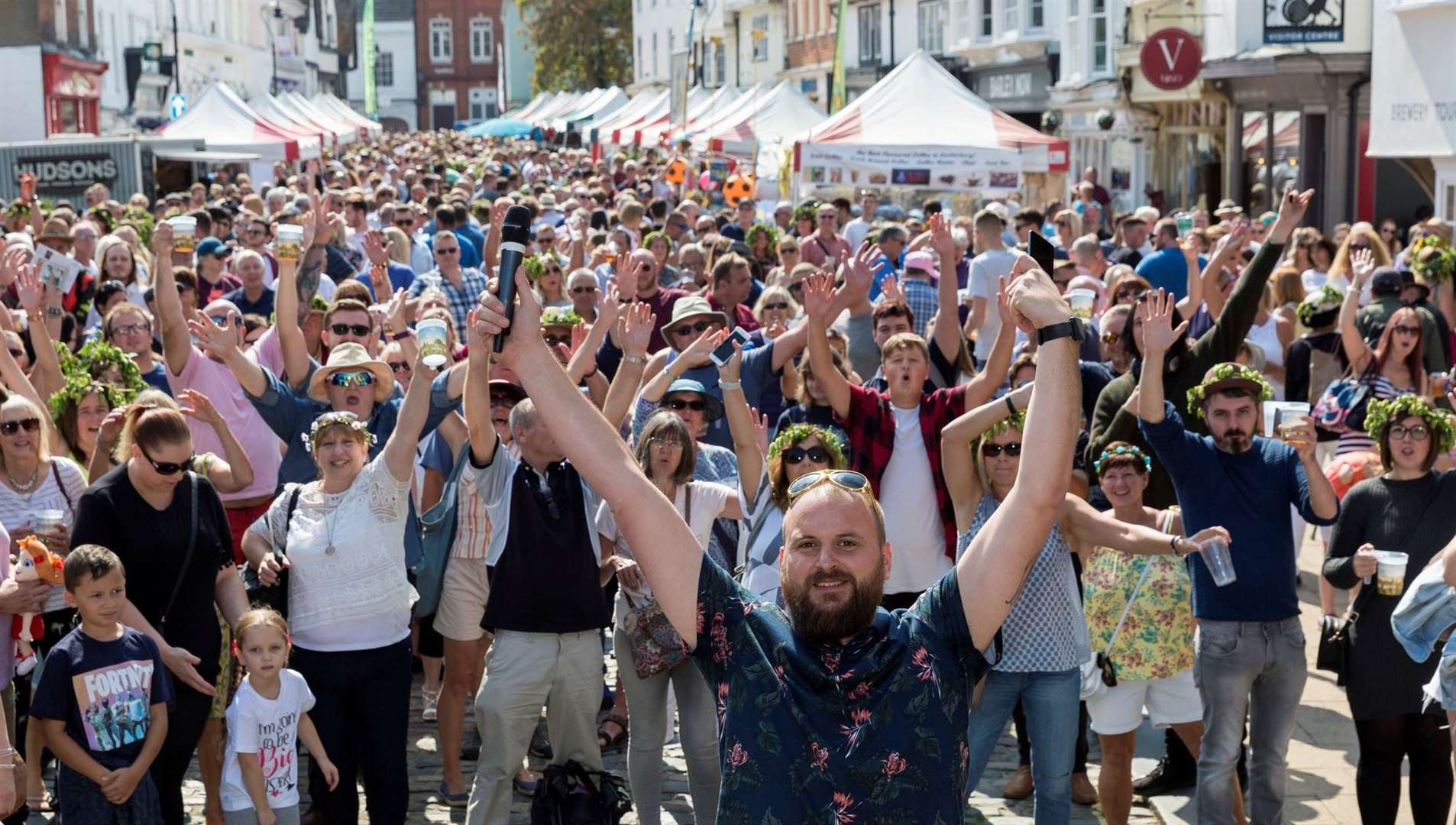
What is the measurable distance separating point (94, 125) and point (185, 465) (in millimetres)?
42190

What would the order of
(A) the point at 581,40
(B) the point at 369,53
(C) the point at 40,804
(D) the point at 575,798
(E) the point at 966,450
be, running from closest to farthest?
1. (D) the point at 575,798
2. (E) the point at 966,450
3. (C) the point at 40,804
4. (B) the point at 369,53
5. (A) the point at 581,40

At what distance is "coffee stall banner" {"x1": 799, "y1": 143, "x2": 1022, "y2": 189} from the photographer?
57.8 feet

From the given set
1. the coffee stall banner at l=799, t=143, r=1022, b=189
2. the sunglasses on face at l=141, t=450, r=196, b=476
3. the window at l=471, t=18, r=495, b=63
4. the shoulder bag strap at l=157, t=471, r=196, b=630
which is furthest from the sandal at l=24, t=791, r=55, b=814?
the window at l=471, t=18, r=495, b=63

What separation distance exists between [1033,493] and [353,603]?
3.50 m

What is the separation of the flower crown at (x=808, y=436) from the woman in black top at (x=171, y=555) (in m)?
1.94

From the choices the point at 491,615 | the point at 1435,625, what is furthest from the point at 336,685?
the point at 1435,625

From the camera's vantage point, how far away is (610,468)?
10.4ft

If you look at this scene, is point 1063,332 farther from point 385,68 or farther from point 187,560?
point 385,68

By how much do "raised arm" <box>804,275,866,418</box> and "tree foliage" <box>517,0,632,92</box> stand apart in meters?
70.2

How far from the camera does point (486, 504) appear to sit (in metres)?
6.14

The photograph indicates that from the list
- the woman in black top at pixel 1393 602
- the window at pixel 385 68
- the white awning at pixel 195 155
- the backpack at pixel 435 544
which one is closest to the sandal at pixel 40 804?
the backpack at pixel 435 544

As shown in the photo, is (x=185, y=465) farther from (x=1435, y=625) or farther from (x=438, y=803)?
(x=1435, y=625)

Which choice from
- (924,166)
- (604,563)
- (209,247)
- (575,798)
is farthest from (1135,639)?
(924,166)

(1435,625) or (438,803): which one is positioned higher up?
(1435,625)
